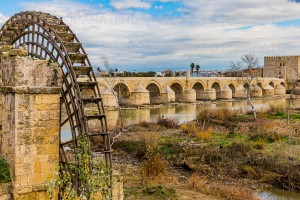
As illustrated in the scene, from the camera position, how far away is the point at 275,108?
27.5m

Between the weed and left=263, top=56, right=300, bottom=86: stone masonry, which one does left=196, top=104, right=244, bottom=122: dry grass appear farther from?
left=263, top=56, right=300, bottom=86: stone masonry

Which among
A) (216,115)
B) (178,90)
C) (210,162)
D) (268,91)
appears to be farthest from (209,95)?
(210,162)

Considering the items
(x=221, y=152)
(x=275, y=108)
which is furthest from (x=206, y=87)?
(x=221, y=152)

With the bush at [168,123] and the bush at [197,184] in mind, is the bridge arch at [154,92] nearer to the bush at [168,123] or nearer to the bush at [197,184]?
the bush at [168,123]

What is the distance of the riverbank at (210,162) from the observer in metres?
10.4

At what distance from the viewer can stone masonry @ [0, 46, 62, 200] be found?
6980 mm

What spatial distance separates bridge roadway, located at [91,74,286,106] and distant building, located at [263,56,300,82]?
480 cm

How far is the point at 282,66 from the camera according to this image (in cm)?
6975

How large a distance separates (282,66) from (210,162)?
201 ft

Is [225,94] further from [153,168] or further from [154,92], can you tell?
[153,168]

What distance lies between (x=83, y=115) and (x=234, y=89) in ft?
166

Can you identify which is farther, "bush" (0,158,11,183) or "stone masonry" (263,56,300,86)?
"stone masonry" (263,56,300,86)

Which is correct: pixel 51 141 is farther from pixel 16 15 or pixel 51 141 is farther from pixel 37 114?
pixel 16 15

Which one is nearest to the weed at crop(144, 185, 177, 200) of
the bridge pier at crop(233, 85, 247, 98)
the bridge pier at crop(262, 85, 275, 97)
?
the bridge pier at crop(233, 85, 247, 98)
